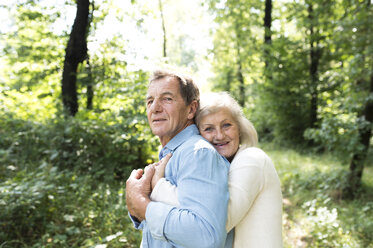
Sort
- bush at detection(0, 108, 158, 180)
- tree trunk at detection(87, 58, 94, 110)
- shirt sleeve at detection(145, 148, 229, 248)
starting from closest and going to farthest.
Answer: shirt sleeve at detection(145, 148, 229, 248)
bush at detection(0, 108, 158, 180)
tree trunk at detection(87, 58, 94, 110)

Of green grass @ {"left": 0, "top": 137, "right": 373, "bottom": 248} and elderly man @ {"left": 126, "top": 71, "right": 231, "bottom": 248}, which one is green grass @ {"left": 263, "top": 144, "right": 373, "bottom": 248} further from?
elderly man @ {"left": 126, "top": 71, "right": 231, "bottom": 248}

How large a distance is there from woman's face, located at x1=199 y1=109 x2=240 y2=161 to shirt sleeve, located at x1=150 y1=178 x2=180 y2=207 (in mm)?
542

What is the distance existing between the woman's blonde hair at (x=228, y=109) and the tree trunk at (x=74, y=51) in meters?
5.39

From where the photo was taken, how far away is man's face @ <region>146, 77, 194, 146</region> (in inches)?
71.9

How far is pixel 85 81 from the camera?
21.7 ft

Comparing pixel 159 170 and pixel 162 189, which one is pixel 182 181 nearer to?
pixel 162 189

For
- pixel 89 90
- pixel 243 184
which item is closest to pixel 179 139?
pixel 243 184

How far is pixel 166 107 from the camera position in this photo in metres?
1.83

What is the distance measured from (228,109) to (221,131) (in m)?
0.17

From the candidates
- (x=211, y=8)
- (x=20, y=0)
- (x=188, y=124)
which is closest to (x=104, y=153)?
(x=188, y=124)

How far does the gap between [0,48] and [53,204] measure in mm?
5330

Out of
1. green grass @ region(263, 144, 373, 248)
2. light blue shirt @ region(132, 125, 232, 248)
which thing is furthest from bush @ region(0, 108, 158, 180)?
light blue shirt @ region(132, 125, 232, 248)

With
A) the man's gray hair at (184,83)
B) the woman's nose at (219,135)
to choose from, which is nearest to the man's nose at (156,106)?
the man's gray hair at (184,83)

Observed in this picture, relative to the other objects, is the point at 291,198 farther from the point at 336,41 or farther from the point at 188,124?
the point at 188,124
